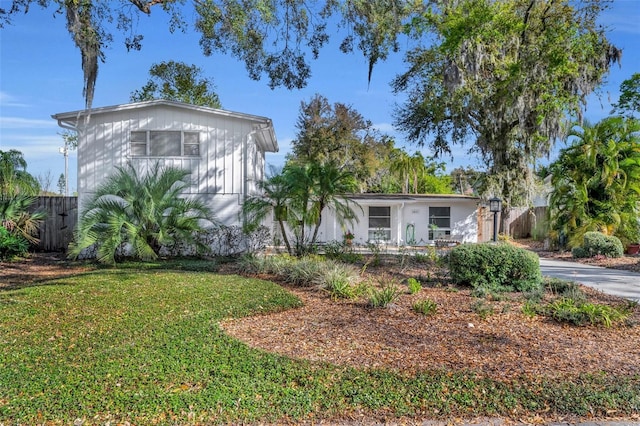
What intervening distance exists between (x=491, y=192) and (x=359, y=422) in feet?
58.5

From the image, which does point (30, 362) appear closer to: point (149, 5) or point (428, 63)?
point (149, 5)

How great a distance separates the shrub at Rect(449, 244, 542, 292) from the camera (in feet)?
25.1

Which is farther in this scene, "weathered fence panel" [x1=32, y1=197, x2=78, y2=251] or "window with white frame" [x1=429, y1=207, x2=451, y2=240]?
"window with white frame" [x1=429, y1=207, x2=451, y2=240]

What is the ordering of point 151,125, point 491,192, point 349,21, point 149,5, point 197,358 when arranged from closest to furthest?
point 197,358, point 149,5, point 349,21, point 151,125, point 491,192

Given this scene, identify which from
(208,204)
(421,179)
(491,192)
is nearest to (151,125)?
(208,204)

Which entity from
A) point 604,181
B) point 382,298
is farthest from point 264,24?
point 604,181

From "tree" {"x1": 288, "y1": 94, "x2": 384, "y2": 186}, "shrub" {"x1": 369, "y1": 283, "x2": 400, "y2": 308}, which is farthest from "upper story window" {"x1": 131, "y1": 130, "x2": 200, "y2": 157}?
"tree" {"x1": 288, "y1": 94, "x2": 384, "y2": 186}

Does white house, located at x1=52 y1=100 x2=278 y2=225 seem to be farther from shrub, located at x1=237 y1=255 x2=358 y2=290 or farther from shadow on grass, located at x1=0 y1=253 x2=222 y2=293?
shrub, located at x1=237 y1=255 x2=358 y2=290

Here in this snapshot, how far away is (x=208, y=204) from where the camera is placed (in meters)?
13.5

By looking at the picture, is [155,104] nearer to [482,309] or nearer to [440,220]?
[482,309]

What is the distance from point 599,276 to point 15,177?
51.8ft

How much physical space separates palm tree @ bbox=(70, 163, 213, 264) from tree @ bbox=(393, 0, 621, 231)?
412 inches

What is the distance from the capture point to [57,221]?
1514cm

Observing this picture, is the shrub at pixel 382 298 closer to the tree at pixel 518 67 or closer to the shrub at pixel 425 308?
the shrub at pixel 425 308
